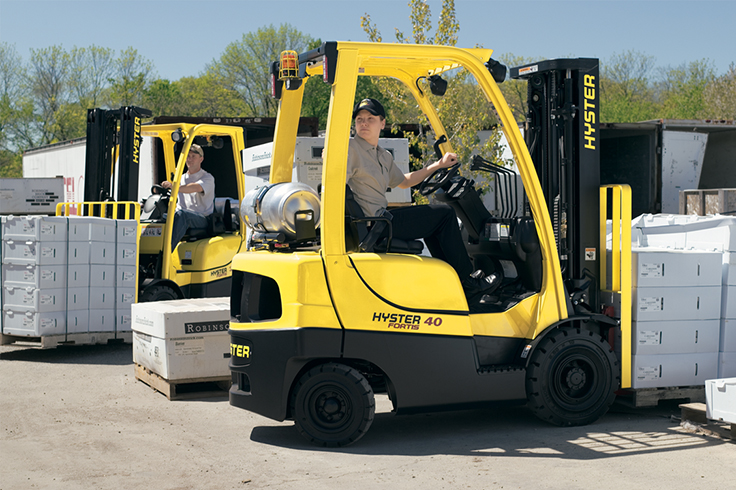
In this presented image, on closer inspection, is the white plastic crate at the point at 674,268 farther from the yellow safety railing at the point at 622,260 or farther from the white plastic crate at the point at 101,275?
the white plastic crate at the point at 101,275

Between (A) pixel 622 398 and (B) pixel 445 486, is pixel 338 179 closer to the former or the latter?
(B) pixel 445 486

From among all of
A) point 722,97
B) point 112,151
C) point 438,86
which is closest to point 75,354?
point 112,151

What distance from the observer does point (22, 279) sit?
8.59 metres

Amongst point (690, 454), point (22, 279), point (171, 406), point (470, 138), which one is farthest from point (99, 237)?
point (470, 138)

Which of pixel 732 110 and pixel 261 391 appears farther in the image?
pixel 732 110

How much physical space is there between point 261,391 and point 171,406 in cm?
162

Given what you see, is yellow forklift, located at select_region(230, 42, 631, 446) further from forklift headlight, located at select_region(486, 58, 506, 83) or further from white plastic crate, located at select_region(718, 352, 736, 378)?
white plastic crate, located at select_region(718, 352, 736, 378)

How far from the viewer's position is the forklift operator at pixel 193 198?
9547 millimetres

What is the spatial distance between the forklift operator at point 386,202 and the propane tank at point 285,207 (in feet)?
0.98

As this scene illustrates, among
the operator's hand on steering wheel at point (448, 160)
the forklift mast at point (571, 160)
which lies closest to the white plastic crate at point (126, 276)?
the operator's hand on steering wheel at point (448, 160)

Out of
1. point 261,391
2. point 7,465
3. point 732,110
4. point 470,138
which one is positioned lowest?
point 7,465

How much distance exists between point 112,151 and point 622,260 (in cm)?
701

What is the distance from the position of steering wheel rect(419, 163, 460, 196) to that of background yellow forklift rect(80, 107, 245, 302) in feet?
14.6

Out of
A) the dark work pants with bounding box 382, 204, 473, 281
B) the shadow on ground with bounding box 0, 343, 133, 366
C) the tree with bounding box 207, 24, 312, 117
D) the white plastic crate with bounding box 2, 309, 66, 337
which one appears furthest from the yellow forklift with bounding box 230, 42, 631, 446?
the tree with bounding box 207, 24, 312, 117
